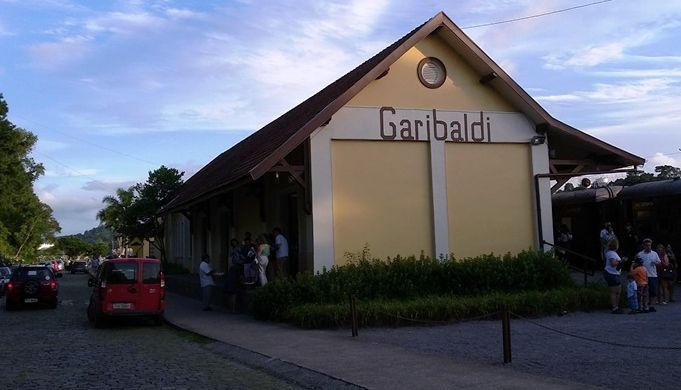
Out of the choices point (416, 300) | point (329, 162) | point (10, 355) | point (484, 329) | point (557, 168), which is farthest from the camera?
point (557, 168)

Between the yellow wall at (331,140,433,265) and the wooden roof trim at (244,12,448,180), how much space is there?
124 centimetres

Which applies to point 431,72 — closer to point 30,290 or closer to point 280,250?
point 280,250

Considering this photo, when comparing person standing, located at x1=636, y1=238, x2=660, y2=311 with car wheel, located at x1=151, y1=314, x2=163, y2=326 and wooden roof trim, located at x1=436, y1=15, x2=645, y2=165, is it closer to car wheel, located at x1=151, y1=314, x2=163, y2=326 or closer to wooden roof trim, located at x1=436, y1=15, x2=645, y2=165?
wooden roof trim, located at x1=436, y1=15, x2=645, y2=165

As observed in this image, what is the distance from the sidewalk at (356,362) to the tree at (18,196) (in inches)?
1806

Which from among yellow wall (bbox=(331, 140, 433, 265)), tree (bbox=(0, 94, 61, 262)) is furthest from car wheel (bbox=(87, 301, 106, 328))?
tree (bbox=(0, 94, 61, 262))

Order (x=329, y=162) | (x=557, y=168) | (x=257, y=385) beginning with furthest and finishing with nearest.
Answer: (x=557, y=168) < (x=329, y=162) < (x=257, y=385)

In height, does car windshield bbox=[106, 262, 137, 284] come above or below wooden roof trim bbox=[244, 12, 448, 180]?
below

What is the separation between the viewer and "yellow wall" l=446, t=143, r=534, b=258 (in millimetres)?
19062

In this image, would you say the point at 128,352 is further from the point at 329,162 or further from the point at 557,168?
the point at 557,168

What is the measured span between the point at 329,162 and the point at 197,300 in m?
9.31

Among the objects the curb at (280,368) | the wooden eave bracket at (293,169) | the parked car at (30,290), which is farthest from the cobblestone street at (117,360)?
the parked car at (30,290)

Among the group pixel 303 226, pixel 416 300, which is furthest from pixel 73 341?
pixel 416 300

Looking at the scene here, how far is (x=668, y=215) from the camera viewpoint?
22828mm

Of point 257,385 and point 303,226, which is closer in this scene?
point 257,385
